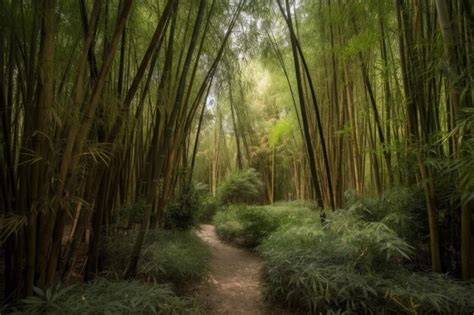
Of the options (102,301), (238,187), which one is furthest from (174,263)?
(238,187)

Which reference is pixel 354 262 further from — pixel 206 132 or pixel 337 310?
pixel 206 132

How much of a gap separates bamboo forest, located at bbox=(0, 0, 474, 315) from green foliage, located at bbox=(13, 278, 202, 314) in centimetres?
1

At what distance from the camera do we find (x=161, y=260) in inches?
103

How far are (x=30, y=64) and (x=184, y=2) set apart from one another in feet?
6.10

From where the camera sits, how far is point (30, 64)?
62.4 inches

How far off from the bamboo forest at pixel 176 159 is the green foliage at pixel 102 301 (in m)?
0.01

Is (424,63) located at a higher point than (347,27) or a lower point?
lower

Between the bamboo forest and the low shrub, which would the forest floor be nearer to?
the bamboo forest

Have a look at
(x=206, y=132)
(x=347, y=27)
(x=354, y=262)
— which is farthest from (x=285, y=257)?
(x=206, y=132)

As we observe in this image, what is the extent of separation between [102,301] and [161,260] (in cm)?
106

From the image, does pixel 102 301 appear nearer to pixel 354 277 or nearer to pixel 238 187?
pixel 354 277

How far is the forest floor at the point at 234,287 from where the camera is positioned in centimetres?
243

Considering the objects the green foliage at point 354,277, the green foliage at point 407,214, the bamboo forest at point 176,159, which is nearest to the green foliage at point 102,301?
the bamboo forest at point 176,159

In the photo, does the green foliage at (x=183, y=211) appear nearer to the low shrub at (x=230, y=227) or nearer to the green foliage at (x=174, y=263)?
the green foliage at (x=174, y=263)
